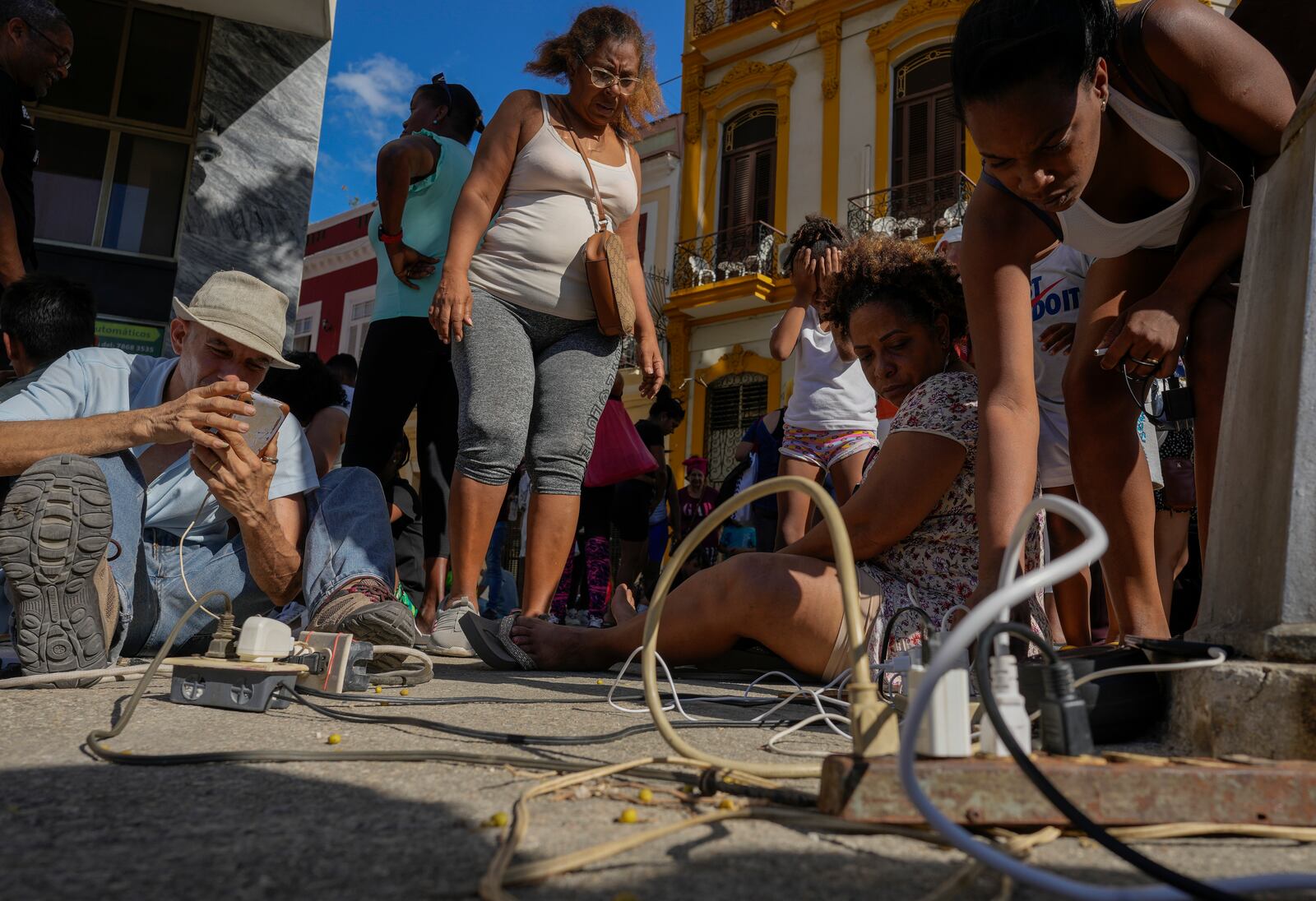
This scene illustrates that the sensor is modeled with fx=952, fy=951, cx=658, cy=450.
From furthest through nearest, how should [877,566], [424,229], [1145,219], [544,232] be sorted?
[424,229] < [544,232] < [877,566] < [1145,219]

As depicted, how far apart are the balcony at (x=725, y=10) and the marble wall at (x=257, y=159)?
11.1m

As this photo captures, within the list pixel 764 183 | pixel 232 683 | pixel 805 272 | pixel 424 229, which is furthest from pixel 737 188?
pixel 232 683

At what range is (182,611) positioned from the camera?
2.29 metres

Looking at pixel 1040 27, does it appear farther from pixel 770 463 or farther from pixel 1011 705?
pixel 770 463

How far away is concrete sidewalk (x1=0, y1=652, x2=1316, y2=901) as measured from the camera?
2.34ft

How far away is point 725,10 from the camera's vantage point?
1597 cm

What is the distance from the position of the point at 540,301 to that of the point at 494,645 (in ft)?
3.90

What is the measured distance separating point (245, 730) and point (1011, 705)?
1.08 metres

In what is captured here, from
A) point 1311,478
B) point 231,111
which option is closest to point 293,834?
point 1311,478

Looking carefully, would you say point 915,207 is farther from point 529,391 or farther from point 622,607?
point 622,607

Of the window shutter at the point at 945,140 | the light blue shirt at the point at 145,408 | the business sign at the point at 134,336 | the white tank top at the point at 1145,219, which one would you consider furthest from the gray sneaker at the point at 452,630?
the window shutter at the point at 945,140

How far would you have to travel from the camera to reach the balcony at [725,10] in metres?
15.3

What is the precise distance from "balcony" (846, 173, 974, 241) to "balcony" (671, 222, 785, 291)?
139 centimetres

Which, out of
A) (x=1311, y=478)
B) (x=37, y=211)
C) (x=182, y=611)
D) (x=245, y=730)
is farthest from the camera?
(x=37, y=211)
